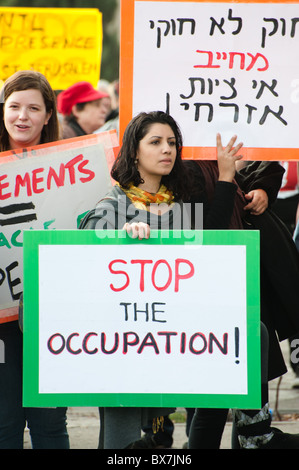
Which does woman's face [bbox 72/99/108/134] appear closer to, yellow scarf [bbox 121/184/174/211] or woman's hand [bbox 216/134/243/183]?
woman's hand [bbox 216/134/243/183]

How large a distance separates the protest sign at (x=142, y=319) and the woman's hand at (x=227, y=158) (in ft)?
1.72

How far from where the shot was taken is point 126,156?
333cm

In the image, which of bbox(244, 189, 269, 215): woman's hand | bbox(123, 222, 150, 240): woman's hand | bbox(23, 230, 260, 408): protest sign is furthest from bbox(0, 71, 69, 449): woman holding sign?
bbox(244, 189, 269, 215): woman's hand

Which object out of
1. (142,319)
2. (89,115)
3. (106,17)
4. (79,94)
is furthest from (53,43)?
(106,17)

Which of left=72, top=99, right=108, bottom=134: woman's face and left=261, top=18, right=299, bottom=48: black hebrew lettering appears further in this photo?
left=72, top=99, right=108, bottom=134: woman's face

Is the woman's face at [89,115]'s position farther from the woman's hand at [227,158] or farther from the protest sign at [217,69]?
the woman's hand at [227,158]

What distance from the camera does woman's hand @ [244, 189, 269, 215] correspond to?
12.1 feet

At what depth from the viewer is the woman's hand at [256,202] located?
369 centimetres

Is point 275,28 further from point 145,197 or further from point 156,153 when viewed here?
point 145,197

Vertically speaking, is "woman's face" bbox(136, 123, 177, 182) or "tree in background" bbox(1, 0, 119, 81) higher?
"tree in background" bbox(1, 0, 119, 81)

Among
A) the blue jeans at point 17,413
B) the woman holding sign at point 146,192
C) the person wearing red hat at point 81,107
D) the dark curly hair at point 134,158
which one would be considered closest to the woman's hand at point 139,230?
the woman holding sign at point 146,192

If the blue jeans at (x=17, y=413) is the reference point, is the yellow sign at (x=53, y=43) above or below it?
above

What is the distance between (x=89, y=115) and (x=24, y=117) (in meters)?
3.17

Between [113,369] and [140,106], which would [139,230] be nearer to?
[113,369]
